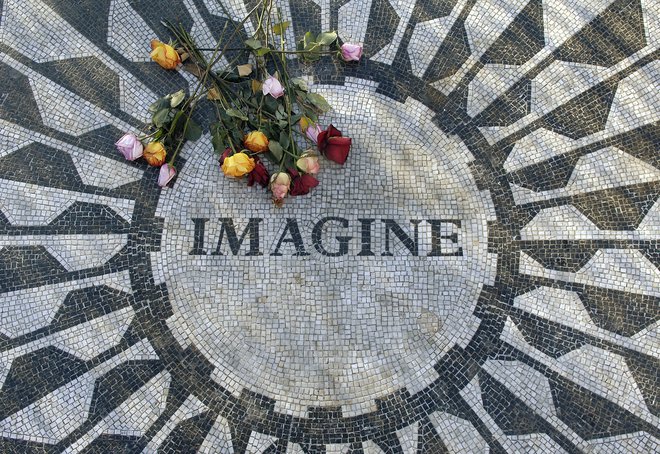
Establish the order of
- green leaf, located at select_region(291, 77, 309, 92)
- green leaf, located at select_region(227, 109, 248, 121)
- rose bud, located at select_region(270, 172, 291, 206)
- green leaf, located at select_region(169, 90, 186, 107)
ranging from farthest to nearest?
green leaf, located at select_region(291, 77, 309, 92) < green leaf, located at select_region(169, 90, 186, 107) < green leaf, located at select_region(227, 109, 248, 121) < rose bud, located at select_region(270, 172, 291, 206)

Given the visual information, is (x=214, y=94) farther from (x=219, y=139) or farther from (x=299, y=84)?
(x=299, y=84)

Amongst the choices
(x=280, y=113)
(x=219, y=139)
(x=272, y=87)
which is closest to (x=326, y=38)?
(x=272, y=87)

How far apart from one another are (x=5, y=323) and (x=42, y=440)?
1.21 m

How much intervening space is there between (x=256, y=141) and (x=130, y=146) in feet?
4.20

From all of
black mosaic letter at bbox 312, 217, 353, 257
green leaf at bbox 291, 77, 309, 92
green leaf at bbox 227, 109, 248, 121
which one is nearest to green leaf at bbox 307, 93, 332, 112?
green leaf at bbox 291, 77, 309, 92

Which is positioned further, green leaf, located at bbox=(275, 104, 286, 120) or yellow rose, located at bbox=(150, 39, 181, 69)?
yellow rose, located at bbox=(150, 39, 181, 69)

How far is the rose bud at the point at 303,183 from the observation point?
5.31 metres

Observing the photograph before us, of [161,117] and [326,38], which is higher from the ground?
[326,38]

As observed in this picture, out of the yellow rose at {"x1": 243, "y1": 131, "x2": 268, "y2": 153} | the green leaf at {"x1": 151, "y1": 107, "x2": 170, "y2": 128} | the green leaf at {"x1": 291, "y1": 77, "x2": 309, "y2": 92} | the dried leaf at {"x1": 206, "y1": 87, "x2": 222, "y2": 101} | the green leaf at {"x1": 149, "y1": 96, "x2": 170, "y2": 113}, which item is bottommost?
the yellow rose at {"x1": 243, "y1": 131, "x2": 268, "y2": 153}

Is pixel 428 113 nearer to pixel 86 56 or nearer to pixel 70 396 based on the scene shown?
pixel 86 56

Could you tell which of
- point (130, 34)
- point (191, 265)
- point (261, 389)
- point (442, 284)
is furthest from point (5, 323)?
point (442, 284)

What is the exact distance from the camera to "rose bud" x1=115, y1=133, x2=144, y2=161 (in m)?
5.31

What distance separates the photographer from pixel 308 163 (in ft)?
16.8

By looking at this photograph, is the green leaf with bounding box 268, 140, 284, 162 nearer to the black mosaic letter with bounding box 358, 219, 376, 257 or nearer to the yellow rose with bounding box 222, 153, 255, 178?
the yellow rose with bounding box 222, 153, 255, 178
